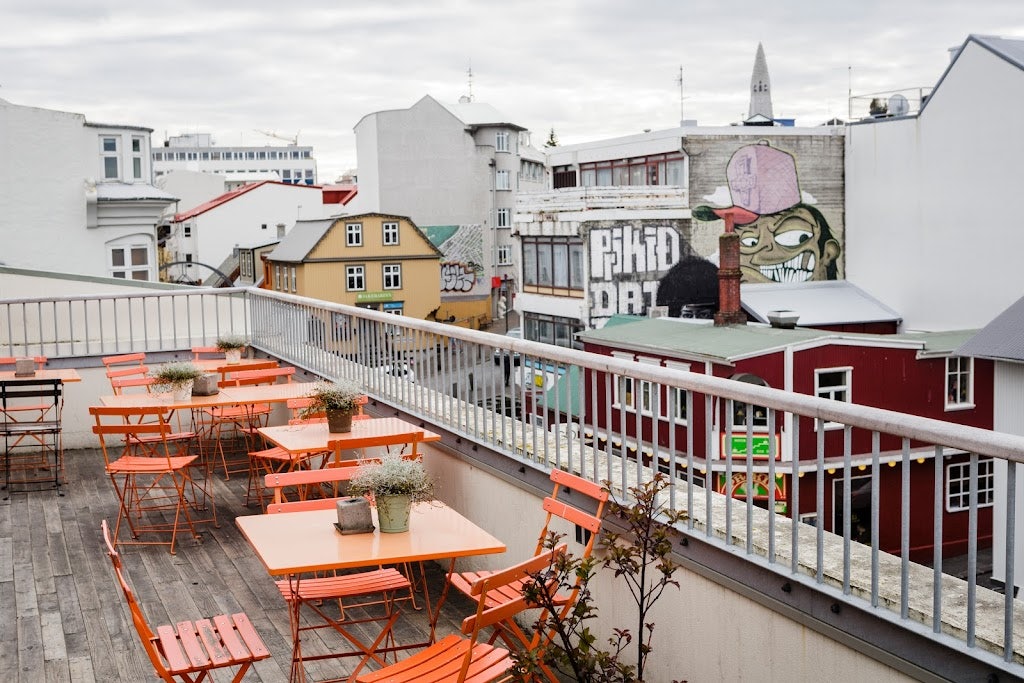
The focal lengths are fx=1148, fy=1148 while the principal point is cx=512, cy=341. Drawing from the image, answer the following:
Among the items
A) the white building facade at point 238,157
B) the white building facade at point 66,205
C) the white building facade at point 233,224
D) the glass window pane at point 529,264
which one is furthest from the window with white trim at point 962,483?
the white building facade at point 238,157

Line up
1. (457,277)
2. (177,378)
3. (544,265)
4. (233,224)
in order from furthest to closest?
(233,224) → (457,277) → (544,265) → (177,378)

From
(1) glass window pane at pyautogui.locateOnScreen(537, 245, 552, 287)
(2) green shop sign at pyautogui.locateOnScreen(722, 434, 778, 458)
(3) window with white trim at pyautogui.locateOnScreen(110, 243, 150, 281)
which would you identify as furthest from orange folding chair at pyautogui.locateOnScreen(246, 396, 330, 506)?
(1) glass window pane at pyautogui.locateOnScreen(537, 245, 552, 287)

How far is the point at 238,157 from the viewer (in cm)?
16825

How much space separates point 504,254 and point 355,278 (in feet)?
51.7

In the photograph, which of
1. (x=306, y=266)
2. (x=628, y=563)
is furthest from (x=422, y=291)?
(x=628, y=563)

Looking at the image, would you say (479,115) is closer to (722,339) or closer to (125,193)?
(125,193)

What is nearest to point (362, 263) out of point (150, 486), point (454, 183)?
point (454, 183)

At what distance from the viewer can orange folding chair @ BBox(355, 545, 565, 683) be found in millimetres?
3910

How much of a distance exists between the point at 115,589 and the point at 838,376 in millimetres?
24857

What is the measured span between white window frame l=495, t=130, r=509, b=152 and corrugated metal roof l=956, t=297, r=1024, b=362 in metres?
50.1

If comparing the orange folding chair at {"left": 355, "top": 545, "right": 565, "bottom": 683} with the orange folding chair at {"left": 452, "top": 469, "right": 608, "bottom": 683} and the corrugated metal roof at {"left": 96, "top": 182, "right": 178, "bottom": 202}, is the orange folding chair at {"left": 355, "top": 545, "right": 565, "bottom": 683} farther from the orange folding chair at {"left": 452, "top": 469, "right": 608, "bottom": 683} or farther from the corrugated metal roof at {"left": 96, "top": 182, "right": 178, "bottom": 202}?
the corrugated metal roof at {"left": 96, "top": 182, "right": 178, "bottom": 202}

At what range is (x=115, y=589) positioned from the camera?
6.68 meters

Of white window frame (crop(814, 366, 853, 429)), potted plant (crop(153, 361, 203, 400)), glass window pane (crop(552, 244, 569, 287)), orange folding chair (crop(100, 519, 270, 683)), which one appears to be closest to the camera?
orange folding chair (crop(100, 519, 270, 683))

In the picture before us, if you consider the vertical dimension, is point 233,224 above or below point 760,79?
below
